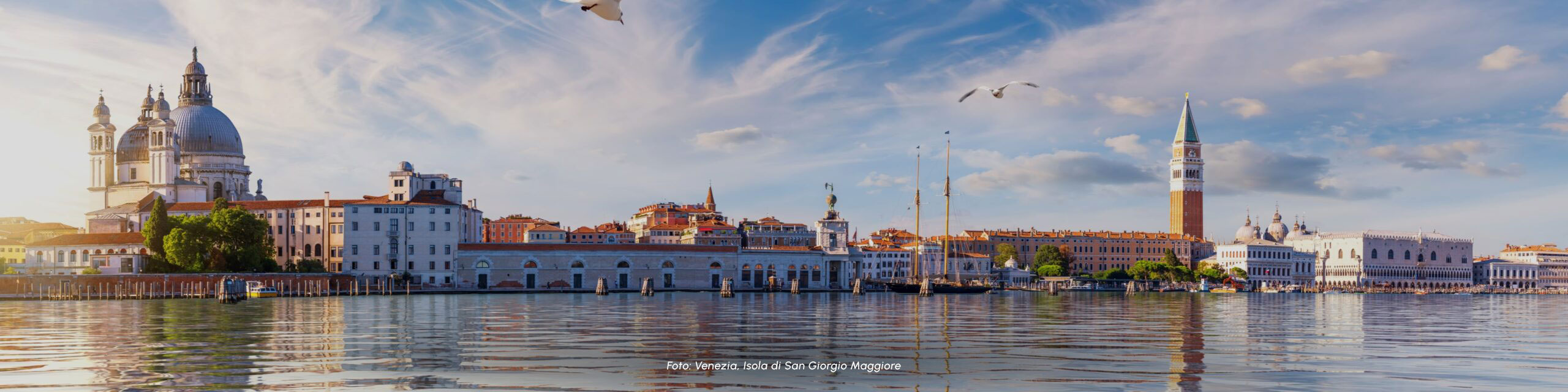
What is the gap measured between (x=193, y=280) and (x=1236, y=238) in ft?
375

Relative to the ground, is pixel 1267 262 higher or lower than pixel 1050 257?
lower

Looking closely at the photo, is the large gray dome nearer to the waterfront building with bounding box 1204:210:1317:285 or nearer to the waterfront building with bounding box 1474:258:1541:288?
the waterfront building with bounding box 1204:210:1317:285

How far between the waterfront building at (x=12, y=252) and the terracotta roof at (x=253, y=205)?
8.01 m

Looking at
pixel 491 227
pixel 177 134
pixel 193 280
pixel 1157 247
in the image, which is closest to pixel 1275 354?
pixel 193 280

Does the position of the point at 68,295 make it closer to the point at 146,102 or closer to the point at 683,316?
the point at 146,102

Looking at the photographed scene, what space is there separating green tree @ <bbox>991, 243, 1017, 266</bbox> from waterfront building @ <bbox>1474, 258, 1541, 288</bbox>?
56.2m

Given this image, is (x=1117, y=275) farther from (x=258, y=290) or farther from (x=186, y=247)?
(x=186, y=247)

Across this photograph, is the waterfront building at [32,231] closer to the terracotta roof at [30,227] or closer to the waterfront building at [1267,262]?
the terracotta roof at [30,227]

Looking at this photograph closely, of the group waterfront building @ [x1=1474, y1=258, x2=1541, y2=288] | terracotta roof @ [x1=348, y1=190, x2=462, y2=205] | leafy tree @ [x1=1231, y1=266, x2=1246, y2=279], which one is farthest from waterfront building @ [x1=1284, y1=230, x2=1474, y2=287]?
terracotta roof @ [x1=348, y1=190, x2=462, y2=205]

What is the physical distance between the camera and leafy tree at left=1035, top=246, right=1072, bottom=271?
11919 centimetres

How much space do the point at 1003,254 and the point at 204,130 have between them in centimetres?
7063

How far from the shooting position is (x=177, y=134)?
268 ft

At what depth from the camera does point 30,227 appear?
284ft

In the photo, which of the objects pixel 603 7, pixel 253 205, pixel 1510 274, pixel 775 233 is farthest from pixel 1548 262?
pixel 603 7
